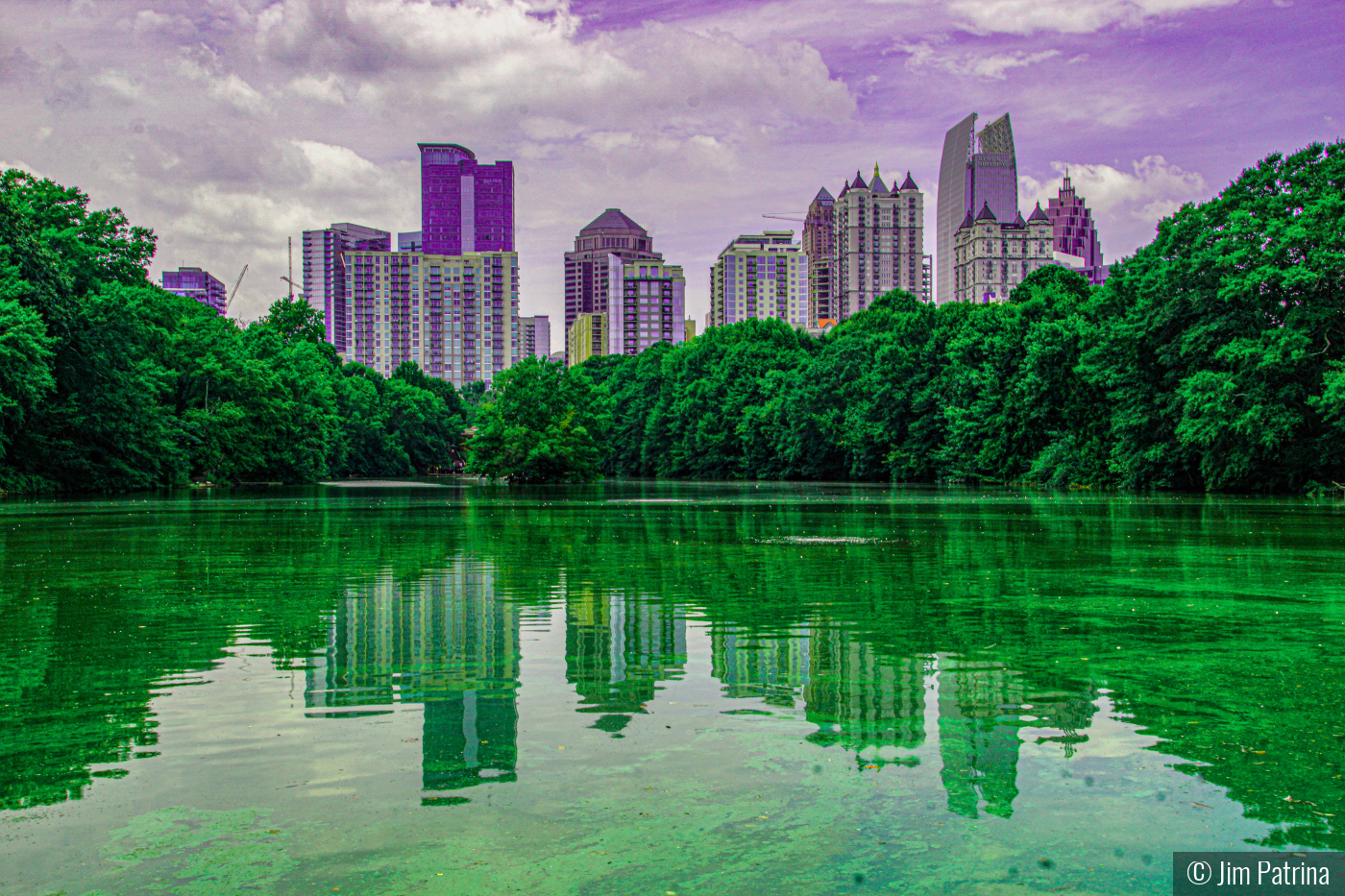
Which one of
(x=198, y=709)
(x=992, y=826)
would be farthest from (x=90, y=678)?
(x=992, y=826)

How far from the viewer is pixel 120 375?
57.6 meters

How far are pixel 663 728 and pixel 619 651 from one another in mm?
2969

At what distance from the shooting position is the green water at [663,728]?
205 inches

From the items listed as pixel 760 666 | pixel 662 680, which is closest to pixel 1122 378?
pixel 760 666

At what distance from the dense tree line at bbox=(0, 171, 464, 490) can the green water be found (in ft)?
127

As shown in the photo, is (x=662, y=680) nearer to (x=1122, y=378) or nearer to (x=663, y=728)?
(x=663, y=728)

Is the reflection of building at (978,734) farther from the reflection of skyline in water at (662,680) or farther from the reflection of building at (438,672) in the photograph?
the reflection of building at (438,672)

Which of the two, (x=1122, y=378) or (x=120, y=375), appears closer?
(x=1122, y=378)

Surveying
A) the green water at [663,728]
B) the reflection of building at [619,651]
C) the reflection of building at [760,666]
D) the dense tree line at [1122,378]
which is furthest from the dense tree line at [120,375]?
the reflection of building at [760,666]

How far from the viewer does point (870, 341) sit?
3565 inches

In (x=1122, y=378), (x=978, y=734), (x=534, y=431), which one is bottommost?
(x=978, y=734)

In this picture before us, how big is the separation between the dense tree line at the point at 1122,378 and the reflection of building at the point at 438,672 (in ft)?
131

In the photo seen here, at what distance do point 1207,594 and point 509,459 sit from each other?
6911cm

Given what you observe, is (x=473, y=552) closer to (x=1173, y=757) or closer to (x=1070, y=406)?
(x=1173, y=757)
